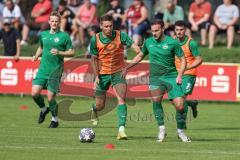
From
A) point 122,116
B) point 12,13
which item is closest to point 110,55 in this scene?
Answer: point 122,116

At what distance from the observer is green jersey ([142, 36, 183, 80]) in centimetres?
1617

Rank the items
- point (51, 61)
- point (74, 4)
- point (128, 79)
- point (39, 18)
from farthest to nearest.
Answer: point (74, 4), point (39, 18), point (128, 79), point (51, 61)

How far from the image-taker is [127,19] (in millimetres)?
29109

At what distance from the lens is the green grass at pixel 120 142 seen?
1408 cm

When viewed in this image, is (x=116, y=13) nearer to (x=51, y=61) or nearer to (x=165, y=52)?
(x=51, y=61)

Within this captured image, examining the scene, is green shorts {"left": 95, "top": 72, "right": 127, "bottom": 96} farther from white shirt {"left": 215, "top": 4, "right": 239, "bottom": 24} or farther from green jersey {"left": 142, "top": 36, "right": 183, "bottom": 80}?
white shirt {"left": 215, "top": 4, "right": 239, "bottom": 24}

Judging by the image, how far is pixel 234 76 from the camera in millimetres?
26797

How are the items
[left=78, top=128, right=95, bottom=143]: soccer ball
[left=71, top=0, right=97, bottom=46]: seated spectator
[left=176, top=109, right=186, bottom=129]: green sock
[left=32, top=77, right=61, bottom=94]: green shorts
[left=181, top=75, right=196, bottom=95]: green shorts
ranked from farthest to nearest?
[left=71, top=0, right=97, bottom=46]: seated spectator, [left=32, top=77, right=61, bottom=94]: green shorts, [left=181, top=75, right=196, bottom=95]: green shorts, [left=176, top=109, right=186, bottom=129]: green sock, [left=78, top=128, right=95, bottom=143]: soccer ball

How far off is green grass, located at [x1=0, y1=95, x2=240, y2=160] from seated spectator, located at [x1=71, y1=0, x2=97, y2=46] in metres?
5.12

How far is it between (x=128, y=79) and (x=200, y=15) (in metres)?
3.58

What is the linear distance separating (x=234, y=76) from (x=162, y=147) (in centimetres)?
1187

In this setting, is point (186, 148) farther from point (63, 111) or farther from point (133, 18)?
point (133, 18)

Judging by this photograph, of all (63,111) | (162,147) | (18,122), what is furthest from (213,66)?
(162,147)

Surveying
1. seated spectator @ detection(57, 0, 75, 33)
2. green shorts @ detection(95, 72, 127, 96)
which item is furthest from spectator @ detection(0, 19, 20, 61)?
green shorts @ detection(95, 72, 127, 96)
